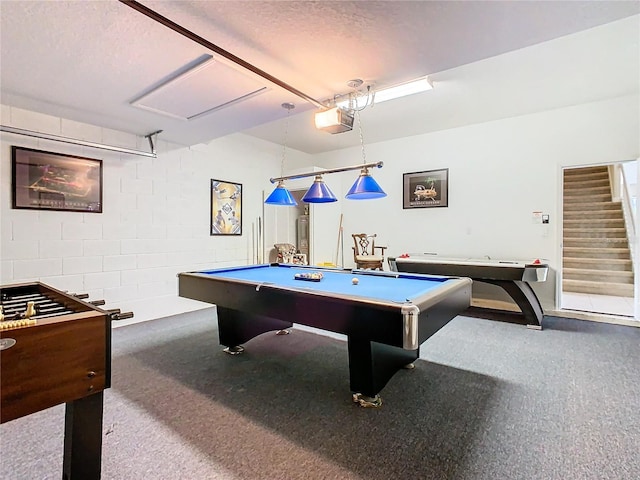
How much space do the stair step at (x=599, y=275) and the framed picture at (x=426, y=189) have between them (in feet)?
9.63

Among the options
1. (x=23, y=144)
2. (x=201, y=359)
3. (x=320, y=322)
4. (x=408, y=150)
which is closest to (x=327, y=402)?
(x=320, y=322)

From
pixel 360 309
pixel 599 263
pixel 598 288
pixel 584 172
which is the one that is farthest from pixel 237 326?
pixel 584 172

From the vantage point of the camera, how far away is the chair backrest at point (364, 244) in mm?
5594

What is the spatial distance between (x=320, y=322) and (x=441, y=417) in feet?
3.14

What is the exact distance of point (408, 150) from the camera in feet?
18.8

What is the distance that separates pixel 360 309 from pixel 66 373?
1.34 meters

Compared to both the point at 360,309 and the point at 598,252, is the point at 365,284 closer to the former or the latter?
the point at 360,309

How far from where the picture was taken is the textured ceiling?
1.71 metres

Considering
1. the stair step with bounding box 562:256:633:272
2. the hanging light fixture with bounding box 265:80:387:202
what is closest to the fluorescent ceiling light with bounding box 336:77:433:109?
the hanging light fixture with bounding box 265:80:387:202

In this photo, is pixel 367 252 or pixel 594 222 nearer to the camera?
pixel 367 252

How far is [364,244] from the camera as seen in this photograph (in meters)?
5.99

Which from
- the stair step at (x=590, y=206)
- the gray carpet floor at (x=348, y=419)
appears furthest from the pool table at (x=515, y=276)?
the stair step at (x=590, y=206)

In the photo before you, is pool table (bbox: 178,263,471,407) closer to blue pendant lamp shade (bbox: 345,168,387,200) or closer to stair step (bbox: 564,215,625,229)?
blue pendant lamp shade (bbox: 345,168,387,200)

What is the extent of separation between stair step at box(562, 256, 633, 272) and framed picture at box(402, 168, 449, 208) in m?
2.97
